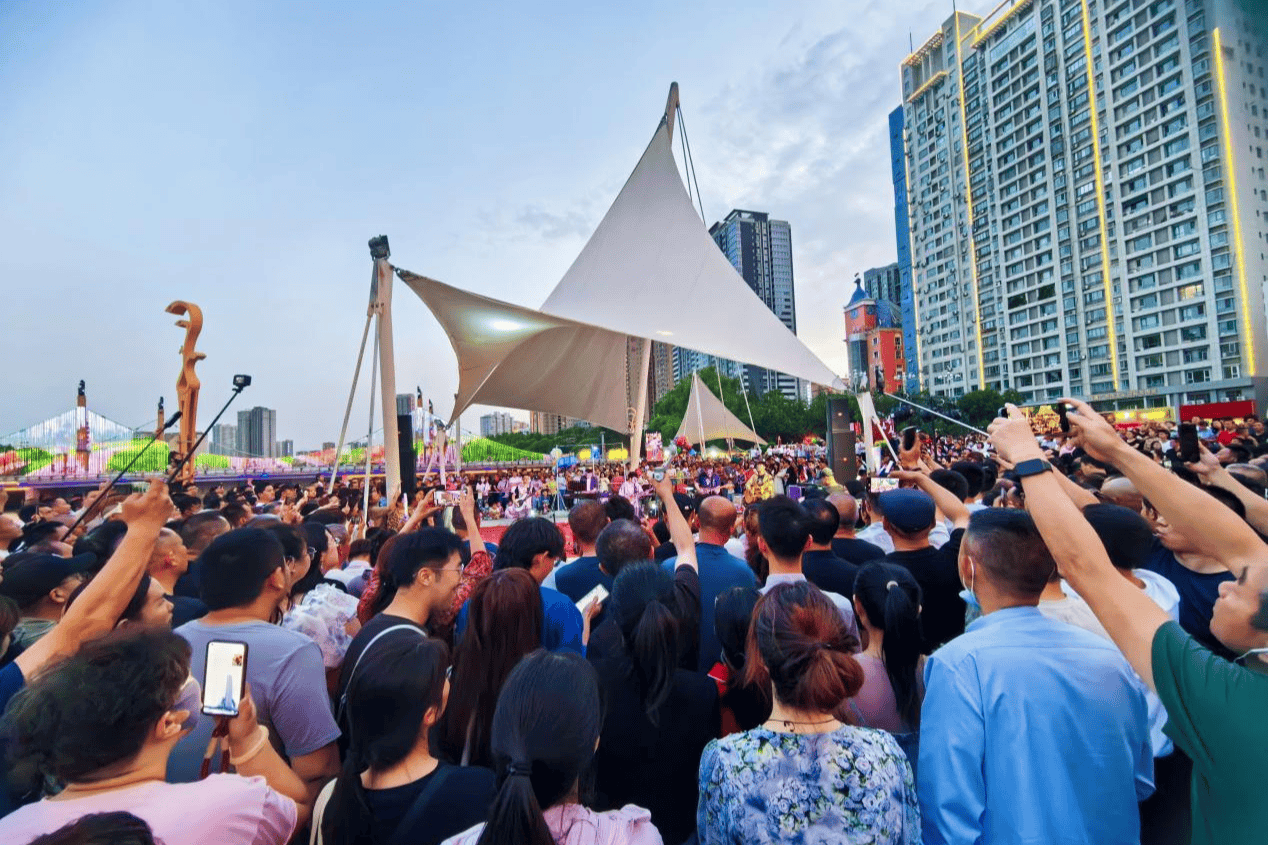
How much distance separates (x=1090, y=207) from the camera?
5459 cm

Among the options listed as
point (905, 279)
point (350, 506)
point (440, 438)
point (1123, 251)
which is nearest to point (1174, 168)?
point (1123, 251)

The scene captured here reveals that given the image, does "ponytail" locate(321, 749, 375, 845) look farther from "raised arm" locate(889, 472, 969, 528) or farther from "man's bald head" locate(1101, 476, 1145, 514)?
"man's bald head" locate(1101, 476, 1145, 514)

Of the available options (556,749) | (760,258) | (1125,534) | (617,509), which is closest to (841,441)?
(617,509)

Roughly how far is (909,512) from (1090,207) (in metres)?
67.9

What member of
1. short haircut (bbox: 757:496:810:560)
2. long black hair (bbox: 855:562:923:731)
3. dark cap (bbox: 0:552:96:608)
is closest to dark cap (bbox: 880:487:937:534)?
short haircut (bbox: 757:496:810:560)

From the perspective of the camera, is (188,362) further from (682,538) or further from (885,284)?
(885,284)

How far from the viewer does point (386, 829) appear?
4.47 ft

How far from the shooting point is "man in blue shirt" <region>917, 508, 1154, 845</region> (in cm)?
153

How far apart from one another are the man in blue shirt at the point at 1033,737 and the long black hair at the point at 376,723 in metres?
1.32

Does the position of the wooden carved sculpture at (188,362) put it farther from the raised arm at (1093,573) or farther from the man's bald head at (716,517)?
the raised arm at (1093,573)

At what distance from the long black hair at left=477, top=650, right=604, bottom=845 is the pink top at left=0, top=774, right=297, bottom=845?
0.57m

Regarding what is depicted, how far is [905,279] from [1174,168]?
38798 millimetres

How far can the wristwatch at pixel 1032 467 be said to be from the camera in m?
1.48

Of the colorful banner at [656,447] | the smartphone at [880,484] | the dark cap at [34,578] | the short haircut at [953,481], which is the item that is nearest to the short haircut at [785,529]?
the smartphone at [880,484]
